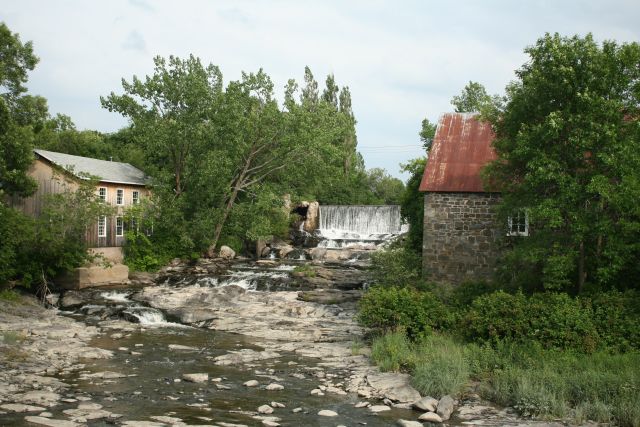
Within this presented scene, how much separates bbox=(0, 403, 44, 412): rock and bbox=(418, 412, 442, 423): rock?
23.4ft

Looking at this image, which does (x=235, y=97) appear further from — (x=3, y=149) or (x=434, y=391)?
(x=434, y=391)

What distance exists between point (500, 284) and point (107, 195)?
2321 cm

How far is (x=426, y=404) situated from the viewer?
37.6 ft

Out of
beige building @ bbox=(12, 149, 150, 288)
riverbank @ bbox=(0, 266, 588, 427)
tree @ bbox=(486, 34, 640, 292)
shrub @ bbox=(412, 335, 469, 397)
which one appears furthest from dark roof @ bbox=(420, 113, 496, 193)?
beige building @ bbox=(12, 149, 150, 288)

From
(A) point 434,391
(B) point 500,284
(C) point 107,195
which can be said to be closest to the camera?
(A) point 434,391

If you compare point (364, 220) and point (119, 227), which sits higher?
point (364, 220)

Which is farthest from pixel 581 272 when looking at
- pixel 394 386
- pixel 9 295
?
pixel 9 295

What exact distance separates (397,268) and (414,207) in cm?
591

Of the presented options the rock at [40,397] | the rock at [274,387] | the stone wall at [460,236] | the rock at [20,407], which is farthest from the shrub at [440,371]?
the stone wall at [460,236]

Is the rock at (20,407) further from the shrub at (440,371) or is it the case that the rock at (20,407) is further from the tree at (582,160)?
the tree at (582,160)

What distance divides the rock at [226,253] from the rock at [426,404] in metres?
26.5

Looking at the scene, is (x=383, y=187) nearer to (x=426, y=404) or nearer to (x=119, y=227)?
(x=119, y=227)

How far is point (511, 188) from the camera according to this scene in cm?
1812

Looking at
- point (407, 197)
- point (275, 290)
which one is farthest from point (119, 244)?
point (407, 197)
